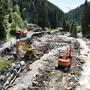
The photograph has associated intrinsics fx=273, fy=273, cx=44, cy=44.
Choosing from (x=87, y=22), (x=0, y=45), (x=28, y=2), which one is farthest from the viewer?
(x=28, y=2)

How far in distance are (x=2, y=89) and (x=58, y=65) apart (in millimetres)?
12659

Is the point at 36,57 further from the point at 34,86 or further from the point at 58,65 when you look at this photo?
the point at 34,86

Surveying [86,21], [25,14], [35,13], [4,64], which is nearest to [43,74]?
[4,64]

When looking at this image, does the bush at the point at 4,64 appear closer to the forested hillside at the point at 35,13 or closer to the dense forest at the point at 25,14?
the dense forest at the point at 25,14

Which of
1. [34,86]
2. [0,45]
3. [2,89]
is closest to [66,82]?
[34,86]

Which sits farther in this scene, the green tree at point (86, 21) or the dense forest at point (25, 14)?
the green tree at point (86, 21)

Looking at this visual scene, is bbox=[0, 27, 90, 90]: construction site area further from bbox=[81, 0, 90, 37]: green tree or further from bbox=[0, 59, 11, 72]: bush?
bbox=[81, 0, 90, 37]: green tree

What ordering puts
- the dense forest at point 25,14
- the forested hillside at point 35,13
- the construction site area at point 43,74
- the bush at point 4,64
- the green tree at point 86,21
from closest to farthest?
the construction site area at point 43,74
the bush at point 4,64
the dense forest at point 25,14
the green tree at point 86,21
the forested hillside at point 35,13

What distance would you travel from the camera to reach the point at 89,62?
5078 cm

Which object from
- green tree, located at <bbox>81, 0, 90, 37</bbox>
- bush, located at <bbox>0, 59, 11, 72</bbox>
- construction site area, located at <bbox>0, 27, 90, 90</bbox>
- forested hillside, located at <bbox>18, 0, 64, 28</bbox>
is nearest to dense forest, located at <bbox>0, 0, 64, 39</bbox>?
forested hillside, located at <bbox>18, 0, 64, 28</bbox>

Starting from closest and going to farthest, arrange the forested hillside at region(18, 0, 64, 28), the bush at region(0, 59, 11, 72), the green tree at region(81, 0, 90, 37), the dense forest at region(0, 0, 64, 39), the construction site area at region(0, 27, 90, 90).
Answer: the construction site area at region(0, 27, 90, 90), the bush at region(0, 59, 11, 72), the dense forest at region(0, 0, 64, 39), the green tree at region(81, 0, 90, 37), the forested hillside at region(18, 0, 64, 28)

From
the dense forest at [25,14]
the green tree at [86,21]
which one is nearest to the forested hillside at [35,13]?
the dense forest at [25,14]

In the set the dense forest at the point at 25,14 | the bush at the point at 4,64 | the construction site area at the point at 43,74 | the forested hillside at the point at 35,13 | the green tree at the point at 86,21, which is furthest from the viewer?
the forested hillside at the point at 35,13

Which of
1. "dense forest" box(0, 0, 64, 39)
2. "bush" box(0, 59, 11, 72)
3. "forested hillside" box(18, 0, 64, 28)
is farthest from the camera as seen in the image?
"forested hillside" box(18, 0, 64, 28)
